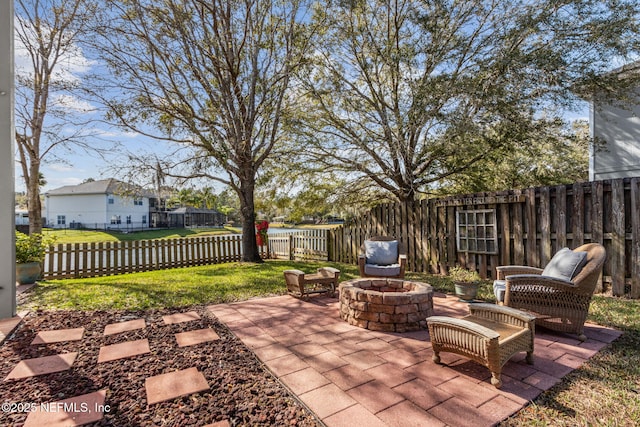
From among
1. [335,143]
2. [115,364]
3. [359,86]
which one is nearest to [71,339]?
[115,364]

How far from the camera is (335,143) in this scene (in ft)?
29.7

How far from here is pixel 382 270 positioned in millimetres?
5875

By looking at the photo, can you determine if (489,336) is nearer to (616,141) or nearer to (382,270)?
(382,270)

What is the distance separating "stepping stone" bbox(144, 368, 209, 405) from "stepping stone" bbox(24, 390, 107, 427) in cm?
31

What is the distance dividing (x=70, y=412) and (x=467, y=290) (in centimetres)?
497

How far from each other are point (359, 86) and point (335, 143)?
5.77 feet

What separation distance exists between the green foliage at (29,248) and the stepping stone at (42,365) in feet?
15.6

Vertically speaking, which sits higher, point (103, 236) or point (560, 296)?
point (560, 296)

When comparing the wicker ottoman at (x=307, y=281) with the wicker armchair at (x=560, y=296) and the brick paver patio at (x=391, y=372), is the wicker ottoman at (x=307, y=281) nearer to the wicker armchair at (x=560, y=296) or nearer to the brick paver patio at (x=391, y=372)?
the brick paver patio at (x=391, y=372)

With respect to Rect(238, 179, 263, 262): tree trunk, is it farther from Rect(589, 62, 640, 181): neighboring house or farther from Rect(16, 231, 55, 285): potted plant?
Rect(589, 62, 640, 181): neighboring house

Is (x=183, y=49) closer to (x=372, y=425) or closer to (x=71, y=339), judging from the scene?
(x=71, y=339)

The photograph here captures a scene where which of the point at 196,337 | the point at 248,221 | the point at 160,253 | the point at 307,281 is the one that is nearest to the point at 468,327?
the point at 196,337

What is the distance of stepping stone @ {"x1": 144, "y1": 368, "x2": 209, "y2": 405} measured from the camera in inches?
92.0

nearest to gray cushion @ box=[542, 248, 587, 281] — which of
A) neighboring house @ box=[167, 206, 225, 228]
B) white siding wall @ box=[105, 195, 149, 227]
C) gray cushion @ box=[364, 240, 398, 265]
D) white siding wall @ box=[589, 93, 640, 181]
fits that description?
gray cushion @ box=[364, 240, 398, 265]
